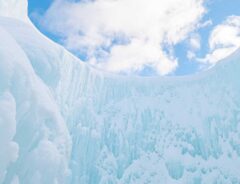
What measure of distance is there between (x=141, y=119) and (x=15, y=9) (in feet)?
40.2

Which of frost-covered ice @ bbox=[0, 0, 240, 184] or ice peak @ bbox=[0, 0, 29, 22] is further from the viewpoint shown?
ice peak @ bbox=[0, 0, 29, 22]

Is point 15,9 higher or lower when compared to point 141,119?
higher

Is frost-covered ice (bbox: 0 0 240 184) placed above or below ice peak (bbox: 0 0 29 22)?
below

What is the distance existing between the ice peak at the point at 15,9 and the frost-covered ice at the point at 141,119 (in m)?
0.07

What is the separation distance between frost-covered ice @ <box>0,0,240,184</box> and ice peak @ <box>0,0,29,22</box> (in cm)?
7

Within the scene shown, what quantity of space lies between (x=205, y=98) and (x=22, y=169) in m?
21.3

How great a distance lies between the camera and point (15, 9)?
30438 millimetres

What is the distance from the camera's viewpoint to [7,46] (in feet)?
50.6

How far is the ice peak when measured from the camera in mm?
28225

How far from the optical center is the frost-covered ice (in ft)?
86.5

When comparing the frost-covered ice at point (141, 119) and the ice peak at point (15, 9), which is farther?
the ice peak at point (15, 9)

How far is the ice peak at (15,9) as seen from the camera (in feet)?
92.6

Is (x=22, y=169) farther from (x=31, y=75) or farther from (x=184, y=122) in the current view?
(x=184, y=122)

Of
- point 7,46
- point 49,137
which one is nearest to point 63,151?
point 49,137
